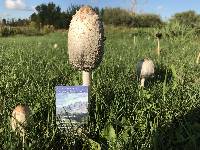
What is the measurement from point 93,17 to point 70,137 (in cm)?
76

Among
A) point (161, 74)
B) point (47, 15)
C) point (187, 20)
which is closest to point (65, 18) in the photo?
point (47, 15)

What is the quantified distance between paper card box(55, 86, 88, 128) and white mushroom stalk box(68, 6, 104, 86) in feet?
0.78

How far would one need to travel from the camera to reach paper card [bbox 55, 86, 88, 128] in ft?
7.68

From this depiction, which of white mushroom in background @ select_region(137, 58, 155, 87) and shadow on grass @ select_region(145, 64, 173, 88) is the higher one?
white mushroom in background @ select_region(137, 58, 155, 87)

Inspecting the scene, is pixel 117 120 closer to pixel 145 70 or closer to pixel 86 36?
pixel 86 36

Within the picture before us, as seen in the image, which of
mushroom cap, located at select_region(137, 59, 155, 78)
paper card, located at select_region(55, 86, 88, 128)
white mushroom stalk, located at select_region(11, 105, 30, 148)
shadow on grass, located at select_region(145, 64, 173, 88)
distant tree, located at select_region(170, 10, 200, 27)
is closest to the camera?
white mushroom stalk, located at select_region(11, 105, 30, 148)

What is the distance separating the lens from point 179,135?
2.49 meters

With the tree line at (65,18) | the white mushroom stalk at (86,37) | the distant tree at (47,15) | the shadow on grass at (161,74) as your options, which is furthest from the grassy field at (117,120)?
the distant tree at (47,15)

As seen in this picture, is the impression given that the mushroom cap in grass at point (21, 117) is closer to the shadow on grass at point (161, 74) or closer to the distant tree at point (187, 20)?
the shadow on grass at point (161, 74)

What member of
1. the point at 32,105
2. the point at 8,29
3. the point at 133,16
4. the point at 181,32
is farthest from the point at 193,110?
the point at 133,16

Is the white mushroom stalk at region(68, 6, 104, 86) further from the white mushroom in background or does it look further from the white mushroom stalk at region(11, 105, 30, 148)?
the white mushroom in background

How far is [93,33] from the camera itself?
7.91 ft

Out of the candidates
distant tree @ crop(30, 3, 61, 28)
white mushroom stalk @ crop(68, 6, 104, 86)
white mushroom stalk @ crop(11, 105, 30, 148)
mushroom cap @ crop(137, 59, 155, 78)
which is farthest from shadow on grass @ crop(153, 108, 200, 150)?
distant tree @ crop(30, 3, 61, 28)

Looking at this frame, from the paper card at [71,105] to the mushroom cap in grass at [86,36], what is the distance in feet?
0.78
